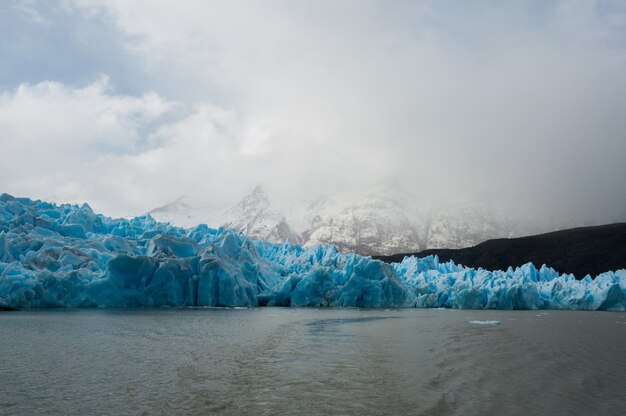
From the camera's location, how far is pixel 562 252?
91000mm

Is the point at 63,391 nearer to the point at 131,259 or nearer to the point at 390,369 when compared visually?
the point at 390,369

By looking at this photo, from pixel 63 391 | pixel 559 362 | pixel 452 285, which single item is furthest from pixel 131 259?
pixel 452 285

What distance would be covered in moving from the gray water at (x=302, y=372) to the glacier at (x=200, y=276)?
445 inches

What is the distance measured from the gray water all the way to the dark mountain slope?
75.3 metres

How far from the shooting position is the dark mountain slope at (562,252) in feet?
271

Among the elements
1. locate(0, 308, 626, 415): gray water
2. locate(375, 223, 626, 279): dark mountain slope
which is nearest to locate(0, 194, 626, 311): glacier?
locate(0, 308, 626, 415): gray water

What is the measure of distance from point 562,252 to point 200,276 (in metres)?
80.3

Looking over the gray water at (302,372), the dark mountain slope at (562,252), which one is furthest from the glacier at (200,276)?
the dark mountain slope at (562,252)

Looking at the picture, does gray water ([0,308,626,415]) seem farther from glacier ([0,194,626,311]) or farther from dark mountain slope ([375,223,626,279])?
dark mountain slope ([375,223,626,279])

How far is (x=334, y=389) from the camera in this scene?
28.1ft

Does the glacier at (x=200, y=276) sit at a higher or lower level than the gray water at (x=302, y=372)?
higher

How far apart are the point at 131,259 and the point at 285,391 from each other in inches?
871

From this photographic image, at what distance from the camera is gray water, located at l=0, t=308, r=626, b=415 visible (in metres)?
7.50

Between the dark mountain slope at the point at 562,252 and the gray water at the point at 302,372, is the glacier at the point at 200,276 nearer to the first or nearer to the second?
the gray water at the point at 302,372
